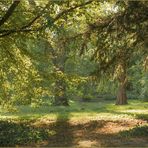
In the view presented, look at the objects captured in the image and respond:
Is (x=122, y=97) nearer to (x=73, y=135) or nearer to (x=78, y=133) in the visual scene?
(x=78, y=133)

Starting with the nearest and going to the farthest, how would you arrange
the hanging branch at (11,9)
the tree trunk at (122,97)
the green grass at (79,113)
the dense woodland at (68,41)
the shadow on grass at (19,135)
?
the hanging branch at (11,9) → the shadow on grass at (19,135) → the dense woodland at (68,41) → the green grass at (79,113) → the tree trunk at (122,97)

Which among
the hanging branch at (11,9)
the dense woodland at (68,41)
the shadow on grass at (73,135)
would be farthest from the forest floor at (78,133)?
the hanging branch at (11,9)

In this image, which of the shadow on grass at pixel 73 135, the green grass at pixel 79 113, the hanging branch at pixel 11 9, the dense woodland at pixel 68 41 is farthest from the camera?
the green grass at pixel 79 113

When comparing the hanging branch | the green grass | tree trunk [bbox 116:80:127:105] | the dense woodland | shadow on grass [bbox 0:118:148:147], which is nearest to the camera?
the hanging branch

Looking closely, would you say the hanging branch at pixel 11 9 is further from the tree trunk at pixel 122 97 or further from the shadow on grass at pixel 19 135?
the tree trunk at pixel 122 97

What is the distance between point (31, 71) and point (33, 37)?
1956 millimetres

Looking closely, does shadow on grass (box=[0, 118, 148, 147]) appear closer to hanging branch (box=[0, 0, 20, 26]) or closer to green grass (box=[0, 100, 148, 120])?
green grass (box=[0, 100, 148, 120])

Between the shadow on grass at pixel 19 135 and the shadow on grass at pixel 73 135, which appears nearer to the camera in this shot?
the shadow on grass at pixel 73 135

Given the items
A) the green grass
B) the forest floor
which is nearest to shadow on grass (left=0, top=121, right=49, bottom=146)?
the forest floor

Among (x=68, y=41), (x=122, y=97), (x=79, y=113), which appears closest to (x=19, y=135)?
(x=68, y=41)

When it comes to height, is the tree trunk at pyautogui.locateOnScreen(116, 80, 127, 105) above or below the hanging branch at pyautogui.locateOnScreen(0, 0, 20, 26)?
below

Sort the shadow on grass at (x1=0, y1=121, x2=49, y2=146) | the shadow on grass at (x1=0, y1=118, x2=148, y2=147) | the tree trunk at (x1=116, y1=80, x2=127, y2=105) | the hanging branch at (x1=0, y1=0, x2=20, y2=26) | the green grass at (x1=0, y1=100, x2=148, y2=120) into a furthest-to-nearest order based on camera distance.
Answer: the tree trunk at (x1=116, y1=80, x2=127, y2=105) → the green grass at (x1=0, y1=100, x2=148, y2=120) → the shadow on grass at (x1=0, y1=121, x2=49, y2=146) → the shadow on grass at (x1=0, y1=118, x2=148, y2=147) → the hanging branch at (x1=0, y1=0, x2=20, y2=26)

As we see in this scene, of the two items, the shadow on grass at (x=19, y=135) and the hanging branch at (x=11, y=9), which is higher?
the hanging branch at (x=11, y=9)

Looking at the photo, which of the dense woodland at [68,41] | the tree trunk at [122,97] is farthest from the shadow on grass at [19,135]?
the tree trunk at [122,97]
